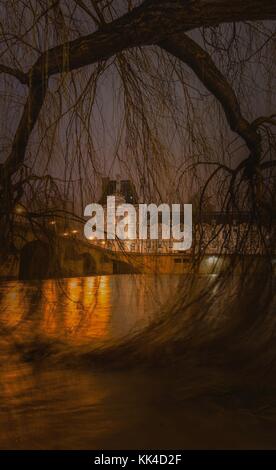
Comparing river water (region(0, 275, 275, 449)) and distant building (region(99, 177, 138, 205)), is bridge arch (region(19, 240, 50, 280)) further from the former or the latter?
distant building (region(99, 177, 138, 205))

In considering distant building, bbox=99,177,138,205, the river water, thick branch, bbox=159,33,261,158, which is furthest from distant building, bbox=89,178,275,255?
thick branch, bbox=159,33,261,158

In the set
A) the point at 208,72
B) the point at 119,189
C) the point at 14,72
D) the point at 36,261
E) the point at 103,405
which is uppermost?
the point at 208,72

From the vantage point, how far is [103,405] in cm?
428

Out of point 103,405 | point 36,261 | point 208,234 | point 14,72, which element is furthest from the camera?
point 36,261

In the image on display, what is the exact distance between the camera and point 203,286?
4.60 m

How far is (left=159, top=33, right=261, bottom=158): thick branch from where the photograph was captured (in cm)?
402
